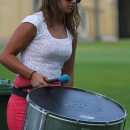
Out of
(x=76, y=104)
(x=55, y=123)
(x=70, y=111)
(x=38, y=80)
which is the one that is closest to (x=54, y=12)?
(x=38, y=80)

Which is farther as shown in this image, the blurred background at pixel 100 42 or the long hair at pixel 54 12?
the blurred background at pixel 100 42

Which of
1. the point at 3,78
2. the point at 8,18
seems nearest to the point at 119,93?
the point at 3,78

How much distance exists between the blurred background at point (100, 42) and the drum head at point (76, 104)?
136 cm

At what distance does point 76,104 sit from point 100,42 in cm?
4694

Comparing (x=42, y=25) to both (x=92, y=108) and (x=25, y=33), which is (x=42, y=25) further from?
(x=92, y=108)

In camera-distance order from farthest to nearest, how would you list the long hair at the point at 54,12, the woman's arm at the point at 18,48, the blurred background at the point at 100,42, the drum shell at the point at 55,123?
the blurred background at the point at 100,42 < the long hair at the point at 54,12 < the woman's arm at the point at 18,48 < the drum shell at the point at 55,123

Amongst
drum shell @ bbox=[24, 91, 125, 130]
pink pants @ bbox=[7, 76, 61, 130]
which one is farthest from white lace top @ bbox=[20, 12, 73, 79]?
drum shell @ bbox=[24, 91, 125, 130]

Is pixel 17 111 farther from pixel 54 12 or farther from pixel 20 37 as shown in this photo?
pixel 54 12

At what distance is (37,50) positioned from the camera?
3.42 m

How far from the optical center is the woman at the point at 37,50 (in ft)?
11.0

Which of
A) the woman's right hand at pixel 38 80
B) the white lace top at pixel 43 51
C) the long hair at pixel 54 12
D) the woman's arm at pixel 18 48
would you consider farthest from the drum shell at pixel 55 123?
the long hair at pixel 54 12

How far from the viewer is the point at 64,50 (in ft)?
11.4

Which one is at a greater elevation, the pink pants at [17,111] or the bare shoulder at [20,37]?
the bare shoulder at [20,37]

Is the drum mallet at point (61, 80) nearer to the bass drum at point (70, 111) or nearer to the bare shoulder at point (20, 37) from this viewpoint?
the bass drum at point (70, 111)
